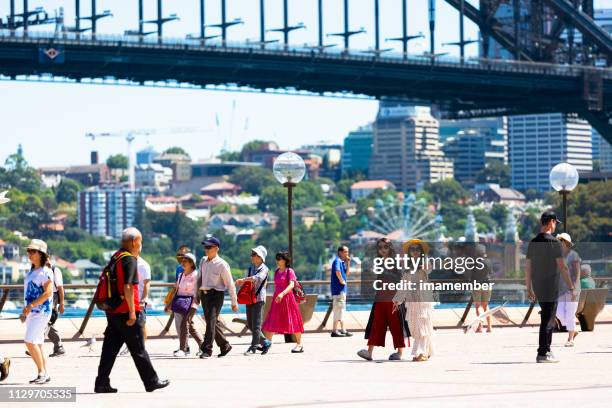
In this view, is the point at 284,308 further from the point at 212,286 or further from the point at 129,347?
the point at 129,347

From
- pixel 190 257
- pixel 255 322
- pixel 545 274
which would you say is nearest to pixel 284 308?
pixel 255 322

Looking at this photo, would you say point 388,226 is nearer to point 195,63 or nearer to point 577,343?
point 195,63

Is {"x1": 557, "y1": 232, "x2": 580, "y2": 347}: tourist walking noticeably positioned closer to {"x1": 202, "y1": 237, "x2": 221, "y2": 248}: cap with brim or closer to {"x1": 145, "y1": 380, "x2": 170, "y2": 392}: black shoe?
{"x1": 202, "y1": 237, "x2": 221, "y2": 248}: cap with brim

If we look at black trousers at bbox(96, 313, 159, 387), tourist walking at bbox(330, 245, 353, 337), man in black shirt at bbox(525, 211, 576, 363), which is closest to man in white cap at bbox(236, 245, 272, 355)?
tourist walking at bbox(330, 245, 353, 337)

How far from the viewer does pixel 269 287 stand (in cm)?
2622

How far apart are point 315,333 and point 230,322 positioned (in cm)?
106

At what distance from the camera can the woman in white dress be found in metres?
18.1

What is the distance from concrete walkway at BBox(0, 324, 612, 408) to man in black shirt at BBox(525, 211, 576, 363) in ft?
0.89

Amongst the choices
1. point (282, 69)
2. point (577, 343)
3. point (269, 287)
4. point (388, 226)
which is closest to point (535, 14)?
point (282, 69)

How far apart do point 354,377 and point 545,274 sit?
260cm

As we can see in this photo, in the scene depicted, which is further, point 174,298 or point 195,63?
point 195,63

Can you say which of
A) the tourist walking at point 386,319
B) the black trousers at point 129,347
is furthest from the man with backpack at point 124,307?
the tourist walking at point 386,319

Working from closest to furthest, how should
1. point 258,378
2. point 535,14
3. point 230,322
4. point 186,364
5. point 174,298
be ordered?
point 258,378 < point 186,364 < point 174,298 < point 230,322 < point 535,14

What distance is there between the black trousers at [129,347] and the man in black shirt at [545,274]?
4050mm
